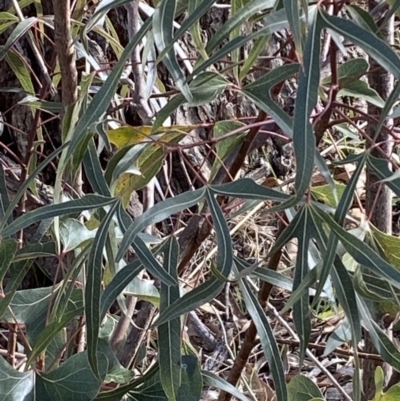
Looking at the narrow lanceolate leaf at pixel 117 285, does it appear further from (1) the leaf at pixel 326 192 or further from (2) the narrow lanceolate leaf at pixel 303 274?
(1) the leaf at pixel 326 192

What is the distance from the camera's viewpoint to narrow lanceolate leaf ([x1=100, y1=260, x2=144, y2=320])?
0.58 m

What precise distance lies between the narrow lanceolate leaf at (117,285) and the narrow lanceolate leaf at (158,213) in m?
0.04

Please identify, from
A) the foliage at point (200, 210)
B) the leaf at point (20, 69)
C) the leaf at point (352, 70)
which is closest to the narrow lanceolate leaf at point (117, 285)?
the foliage at point (200, 210)

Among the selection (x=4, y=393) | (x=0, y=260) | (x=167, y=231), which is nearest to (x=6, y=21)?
(x=0, y=260)

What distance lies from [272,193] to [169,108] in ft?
0.36

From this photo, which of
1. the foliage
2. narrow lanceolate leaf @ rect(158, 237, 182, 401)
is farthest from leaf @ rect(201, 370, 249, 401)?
narrow lanceolate leaf @ rect(158, 237, 182, 401)

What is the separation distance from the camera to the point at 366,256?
0.54m

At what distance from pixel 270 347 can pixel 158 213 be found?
16cm

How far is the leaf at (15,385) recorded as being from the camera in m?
0.68

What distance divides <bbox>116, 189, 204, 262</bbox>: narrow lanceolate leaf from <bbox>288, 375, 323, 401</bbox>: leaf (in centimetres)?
29

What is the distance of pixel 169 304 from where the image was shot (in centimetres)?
61

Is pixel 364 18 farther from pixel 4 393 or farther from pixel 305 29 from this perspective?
pixel 4 393

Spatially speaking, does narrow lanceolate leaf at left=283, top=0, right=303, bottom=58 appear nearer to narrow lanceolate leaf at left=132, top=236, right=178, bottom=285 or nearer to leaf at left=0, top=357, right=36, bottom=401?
narrow lanceolate leaf at left=132, top=236, right=178, bottom=285

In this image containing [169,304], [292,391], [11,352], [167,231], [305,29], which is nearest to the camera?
[305,29]
